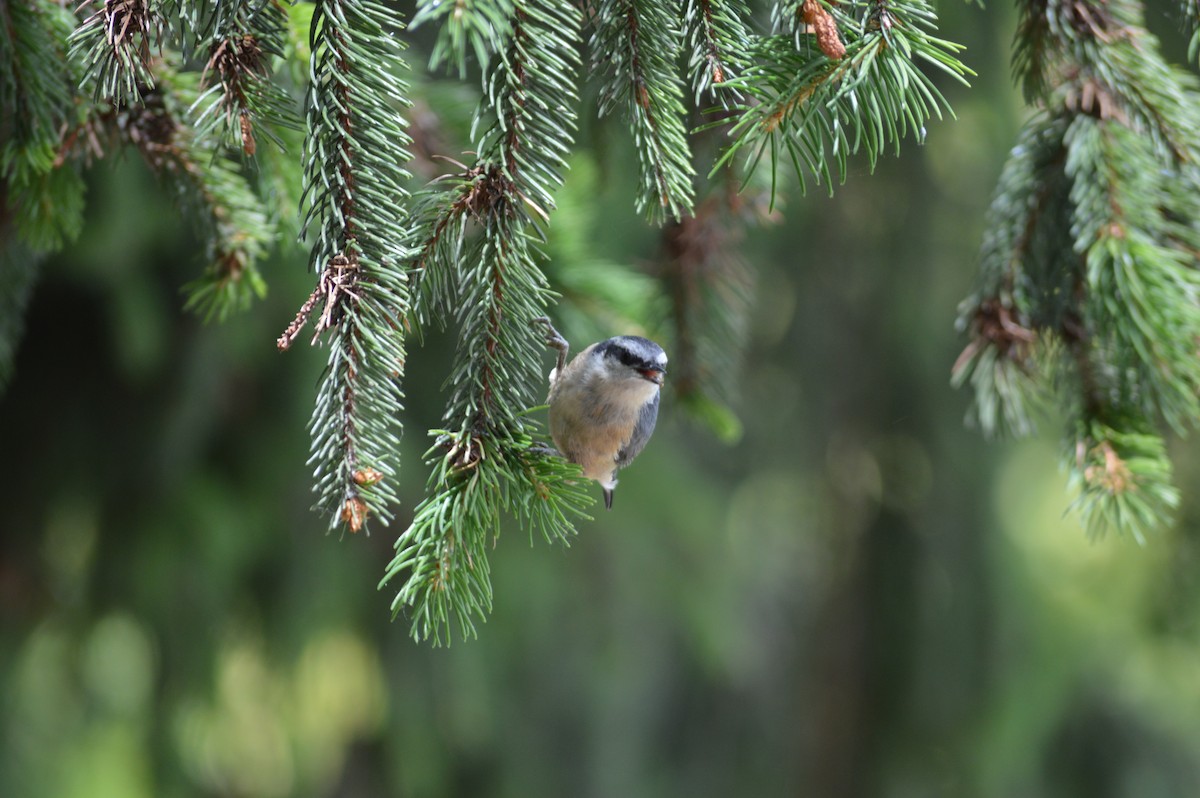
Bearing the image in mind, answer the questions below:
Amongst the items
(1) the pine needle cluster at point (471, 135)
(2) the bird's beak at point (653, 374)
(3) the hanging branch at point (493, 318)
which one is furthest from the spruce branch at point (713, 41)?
(2) the bird's beak at point (653, 374)

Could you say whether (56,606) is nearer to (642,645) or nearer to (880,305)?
(642,645)

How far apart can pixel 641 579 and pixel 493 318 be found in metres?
2.27

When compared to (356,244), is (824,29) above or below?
above

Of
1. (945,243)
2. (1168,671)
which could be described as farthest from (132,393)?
(1168,671)

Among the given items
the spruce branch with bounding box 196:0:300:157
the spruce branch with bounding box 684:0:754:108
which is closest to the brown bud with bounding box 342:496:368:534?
the spruce branch with bounding box 196:0:300:157

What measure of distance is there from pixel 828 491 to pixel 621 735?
114 cm

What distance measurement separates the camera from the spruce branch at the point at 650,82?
34.1 inches

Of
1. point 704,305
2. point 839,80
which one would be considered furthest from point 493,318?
point 704,305

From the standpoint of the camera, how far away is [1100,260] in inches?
42.1

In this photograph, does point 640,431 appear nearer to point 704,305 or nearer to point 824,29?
point 704,305

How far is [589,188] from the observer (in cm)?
190

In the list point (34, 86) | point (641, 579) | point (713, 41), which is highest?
point (713, 41)

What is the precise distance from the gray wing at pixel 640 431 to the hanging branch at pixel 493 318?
426mm

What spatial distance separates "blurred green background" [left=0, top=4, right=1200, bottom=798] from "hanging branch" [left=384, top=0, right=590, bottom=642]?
67 cm
